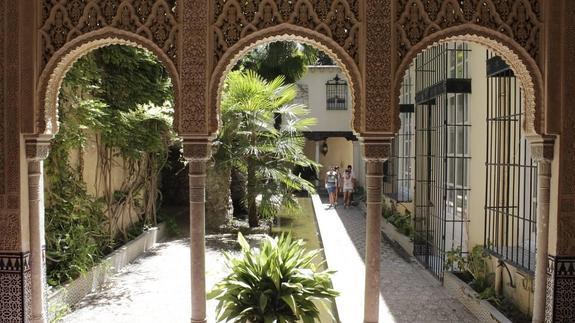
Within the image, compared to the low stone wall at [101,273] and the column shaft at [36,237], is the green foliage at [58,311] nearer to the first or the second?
the low stone wall at [101,273]

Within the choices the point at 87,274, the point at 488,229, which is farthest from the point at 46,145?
the point at 488,229

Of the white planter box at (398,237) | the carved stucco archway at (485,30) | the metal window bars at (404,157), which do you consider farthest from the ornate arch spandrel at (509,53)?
the metal window bars at (404,157)

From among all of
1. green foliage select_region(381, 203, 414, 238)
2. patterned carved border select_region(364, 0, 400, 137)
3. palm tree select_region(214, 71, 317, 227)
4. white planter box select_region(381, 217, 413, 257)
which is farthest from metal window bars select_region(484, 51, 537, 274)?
palm tree select_region(214, 71, 317, 227)

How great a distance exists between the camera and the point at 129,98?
7.93 meters

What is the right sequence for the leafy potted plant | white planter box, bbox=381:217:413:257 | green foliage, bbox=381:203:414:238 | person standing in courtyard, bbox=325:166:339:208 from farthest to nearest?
person standing in courtyard, bbox=325:166:339:208, green foliage, bbox=381:203:414:238, white planter box, bbox=381:217:413:257, the leafy potted plant

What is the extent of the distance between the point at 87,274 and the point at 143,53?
3.33 m

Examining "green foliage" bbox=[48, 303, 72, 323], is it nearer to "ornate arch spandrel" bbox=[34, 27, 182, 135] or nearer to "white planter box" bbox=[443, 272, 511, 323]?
"ornate arch spandrel" bbox=[34, 27, 182, 135]

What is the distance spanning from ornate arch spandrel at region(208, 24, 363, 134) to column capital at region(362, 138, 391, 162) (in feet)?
0.47

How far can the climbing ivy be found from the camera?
5.88 meters

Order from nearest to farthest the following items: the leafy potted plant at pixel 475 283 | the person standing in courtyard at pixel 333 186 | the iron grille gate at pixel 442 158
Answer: the leafy potted plant at pixel 475 283
the iron grille gate at pixel 442 158
the person standing in courtyard at pixel 333 186

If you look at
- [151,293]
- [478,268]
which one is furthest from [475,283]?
[151,293]

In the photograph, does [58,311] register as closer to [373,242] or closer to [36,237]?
[36,237]

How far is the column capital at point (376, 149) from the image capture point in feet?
13.4

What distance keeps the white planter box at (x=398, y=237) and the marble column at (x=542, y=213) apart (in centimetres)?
425
